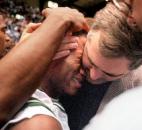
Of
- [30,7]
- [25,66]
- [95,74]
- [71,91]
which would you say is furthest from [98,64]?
[30,7]

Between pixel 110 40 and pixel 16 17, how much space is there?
19.3 feet

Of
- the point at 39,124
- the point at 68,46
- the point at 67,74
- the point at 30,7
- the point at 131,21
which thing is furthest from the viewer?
the point at 30,7

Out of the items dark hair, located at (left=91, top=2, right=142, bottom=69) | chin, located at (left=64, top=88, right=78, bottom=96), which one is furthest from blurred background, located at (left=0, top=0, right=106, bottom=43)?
dark hair, located at (left=91, top=2, right=142, bottom=69)

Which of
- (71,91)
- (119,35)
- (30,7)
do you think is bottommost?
(30,7)

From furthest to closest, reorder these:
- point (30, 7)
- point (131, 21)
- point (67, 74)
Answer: point (30, 7), point (67, 74), point (131, 21)

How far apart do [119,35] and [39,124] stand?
395 millimetres

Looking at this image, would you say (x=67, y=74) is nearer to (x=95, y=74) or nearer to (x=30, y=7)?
(x=95, y=74)

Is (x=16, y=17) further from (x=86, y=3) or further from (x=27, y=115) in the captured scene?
(x=27, y=115)

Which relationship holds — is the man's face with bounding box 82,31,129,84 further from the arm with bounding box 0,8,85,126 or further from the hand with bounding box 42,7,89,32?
the arm with bounding box 0,8,85,126

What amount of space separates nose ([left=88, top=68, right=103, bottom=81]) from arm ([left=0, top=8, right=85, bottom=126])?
229 mm

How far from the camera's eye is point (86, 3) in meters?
8.72

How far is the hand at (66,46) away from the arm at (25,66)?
3.1 inches

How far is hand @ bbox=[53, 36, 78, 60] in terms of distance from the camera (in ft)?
3.40

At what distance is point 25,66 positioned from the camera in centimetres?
85
